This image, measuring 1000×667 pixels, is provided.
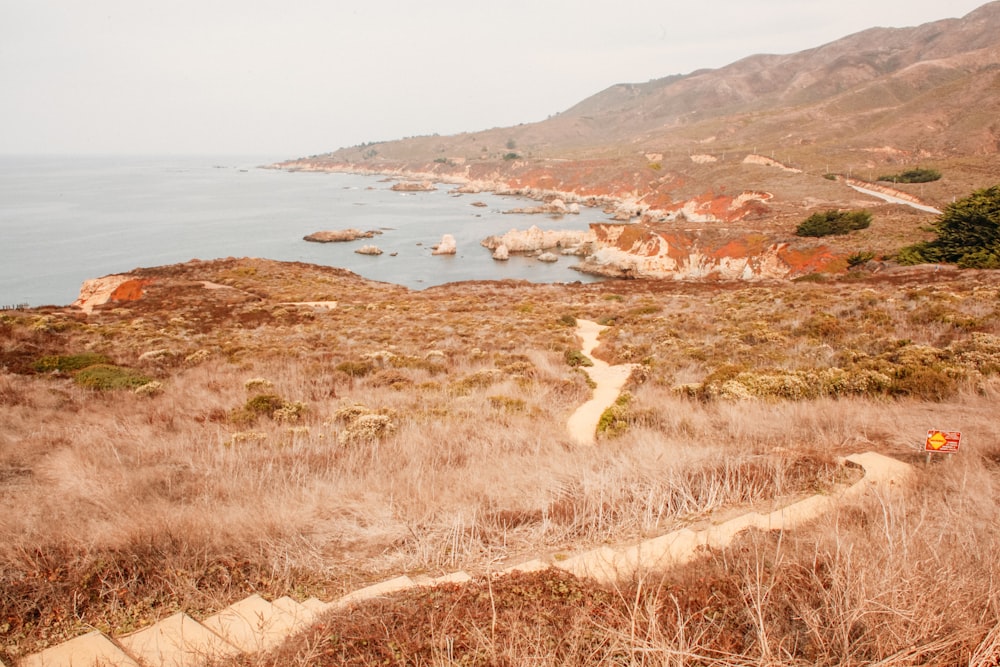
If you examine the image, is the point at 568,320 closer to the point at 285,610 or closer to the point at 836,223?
the point at 285,610

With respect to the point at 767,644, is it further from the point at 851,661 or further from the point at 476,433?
the point at 476,433

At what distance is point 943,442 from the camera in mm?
4875

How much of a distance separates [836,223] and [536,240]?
36.3m

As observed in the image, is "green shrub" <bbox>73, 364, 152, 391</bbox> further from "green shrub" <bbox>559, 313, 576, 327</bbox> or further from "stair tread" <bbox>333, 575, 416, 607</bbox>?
"green shrub" <bbox>559, 313, 576, 327</bbox>

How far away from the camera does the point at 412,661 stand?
8.68ft

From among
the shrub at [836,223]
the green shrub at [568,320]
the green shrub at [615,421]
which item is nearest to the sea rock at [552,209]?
the shrub at [836,223]

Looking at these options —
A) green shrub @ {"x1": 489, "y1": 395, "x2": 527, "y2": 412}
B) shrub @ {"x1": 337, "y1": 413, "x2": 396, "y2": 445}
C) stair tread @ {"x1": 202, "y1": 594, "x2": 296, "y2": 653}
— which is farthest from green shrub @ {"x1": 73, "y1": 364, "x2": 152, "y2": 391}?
stair tread @ {"x1": 202, "y1": 594, "x2": 296, "y2": 653}

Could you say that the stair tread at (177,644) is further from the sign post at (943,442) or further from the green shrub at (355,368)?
the green shrub at (355,368)

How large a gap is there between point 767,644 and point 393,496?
3445 mm

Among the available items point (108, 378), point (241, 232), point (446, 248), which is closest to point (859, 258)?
point (108, 378)

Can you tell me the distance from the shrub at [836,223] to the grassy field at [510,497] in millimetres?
31951

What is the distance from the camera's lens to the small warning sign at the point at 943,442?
4812 mm

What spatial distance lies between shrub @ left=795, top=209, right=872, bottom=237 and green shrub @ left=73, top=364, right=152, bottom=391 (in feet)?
157

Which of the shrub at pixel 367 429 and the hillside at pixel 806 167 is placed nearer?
the shrub at pixel 367 429
